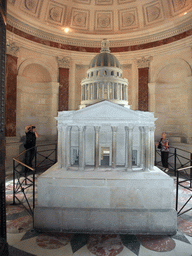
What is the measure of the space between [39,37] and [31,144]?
7522 mm

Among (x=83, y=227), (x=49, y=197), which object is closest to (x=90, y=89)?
(x=49, y=197)

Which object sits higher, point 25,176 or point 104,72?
point 104,72

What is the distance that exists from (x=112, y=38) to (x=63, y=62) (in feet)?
13.6

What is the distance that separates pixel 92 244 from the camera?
16.6 feet

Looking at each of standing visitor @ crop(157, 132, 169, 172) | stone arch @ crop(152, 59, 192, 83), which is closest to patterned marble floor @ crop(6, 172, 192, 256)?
standing visitor @ crop(157, 132, 169, 172)

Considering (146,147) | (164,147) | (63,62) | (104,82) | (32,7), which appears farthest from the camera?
(63,62)

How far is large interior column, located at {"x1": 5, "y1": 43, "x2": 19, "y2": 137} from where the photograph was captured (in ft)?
37.2

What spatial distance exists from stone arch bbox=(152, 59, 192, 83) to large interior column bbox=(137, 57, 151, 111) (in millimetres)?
671

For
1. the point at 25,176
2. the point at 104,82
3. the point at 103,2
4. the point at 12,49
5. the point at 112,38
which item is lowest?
the point at 25,176

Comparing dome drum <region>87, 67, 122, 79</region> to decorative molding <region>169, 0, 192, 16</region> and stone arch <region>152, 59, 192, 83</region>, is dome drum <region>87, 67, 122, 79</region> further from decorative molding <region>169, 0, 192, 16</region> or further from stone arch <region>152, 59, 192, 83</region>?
decorative molding <region>169, 0, 192, 16</region>

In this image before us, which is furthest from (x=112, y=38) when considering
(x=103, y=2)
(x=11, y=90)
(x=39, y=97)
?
(x=11, y=90)

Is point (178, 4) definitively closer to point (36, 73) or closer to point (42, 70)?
point (42, 70)

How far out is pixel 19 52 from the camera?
1230 centimetres

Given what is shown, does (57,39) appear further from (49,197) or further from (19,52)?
(49,197)
